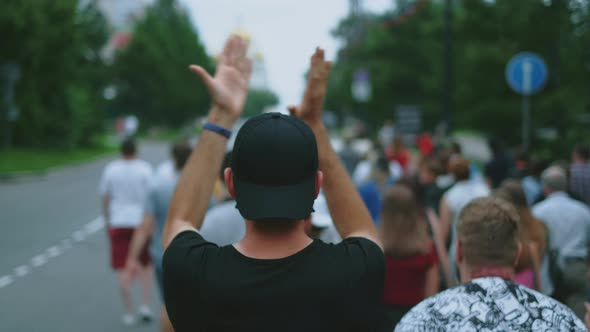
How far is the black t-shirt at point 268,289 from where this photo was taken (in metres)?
2.02

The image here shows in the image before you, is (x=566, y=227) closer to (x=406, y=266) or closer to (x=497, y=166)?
→ (x=406, y=266)

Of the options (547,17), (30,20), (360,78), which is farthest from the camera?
(30,20)

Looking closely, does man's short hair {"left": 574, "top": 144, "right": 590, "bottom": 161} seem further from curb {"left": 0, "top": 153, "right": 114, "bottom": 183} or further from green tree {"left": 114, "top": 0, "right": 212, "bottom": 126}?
green tree {"left": 114, "top": 0, "right": 212, "bottom": 126}

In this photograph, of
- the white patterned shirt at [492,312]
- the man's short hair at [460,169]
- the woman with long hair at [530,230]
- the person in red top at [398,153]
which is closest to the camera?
the white patterned shirt at [492,312]

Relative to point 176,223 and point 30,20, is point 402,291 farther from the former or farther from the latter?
point 30,20

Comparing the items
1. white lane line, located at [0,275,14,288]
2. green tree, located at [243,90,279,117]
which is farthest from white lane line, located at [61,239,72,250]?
green tree, located at [243,90,279,117]

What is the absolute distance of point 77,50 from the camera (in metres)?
44.1

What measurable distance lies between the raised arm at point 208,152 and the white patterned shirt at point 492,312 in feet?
2.58

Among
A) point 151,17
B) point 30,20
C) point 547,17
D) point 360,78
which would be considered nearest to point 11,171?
point 30,20

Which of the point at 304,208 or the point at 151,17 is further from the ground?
the point at 151,17

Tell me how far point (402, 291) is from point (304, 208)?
2.79 m

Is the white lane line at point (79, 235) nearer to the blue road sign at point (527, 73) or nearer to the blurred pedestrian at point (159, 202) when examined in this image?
the blurred pedestrian at point (159, 202)

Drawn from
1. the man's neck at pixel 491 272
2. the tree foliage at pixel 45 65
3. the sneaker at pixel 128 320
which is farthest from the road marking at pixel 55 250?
the tree foliage at pixel 45 65

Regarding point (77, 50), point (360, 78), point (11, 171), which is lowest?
point (11, 171)
